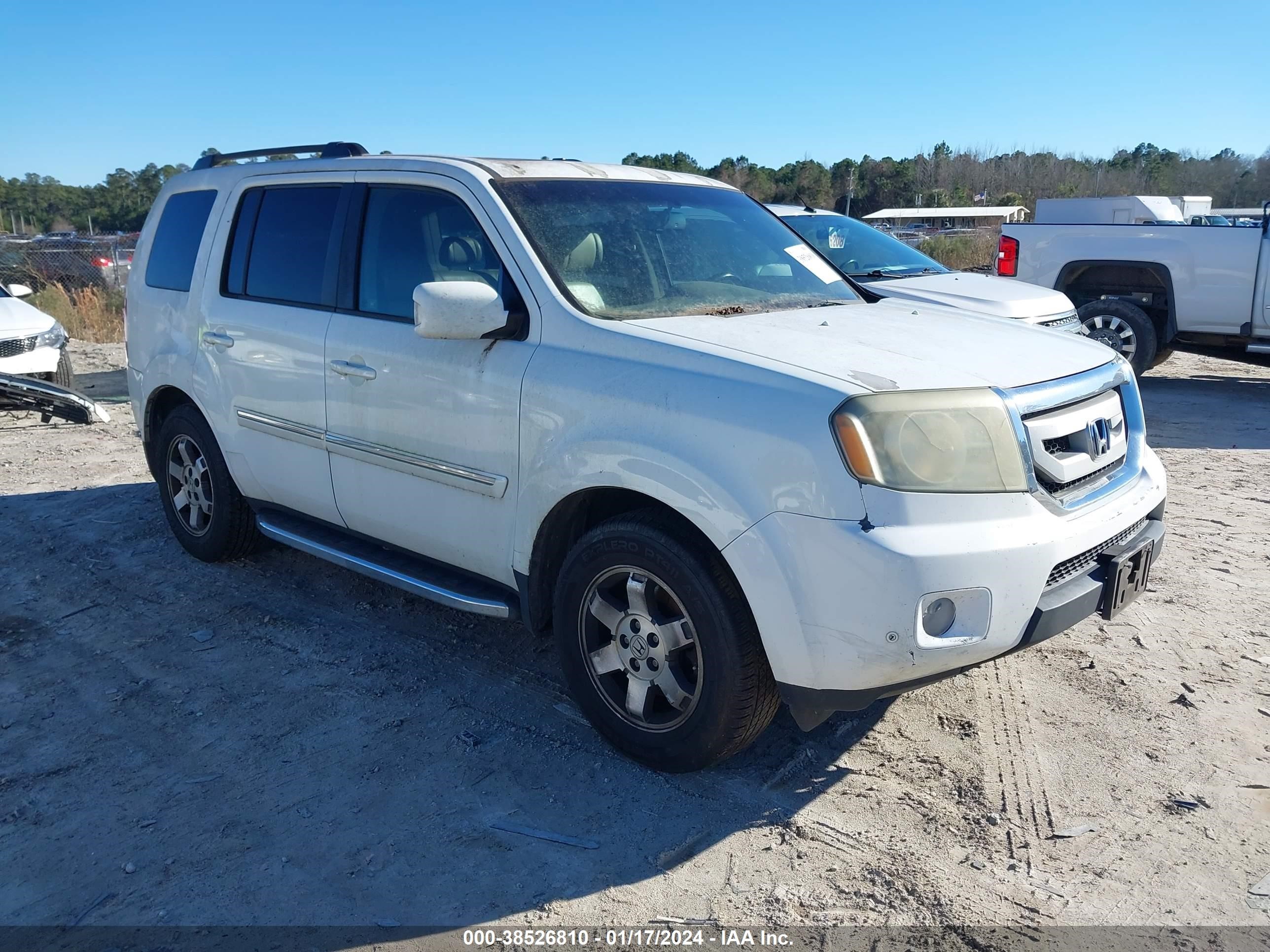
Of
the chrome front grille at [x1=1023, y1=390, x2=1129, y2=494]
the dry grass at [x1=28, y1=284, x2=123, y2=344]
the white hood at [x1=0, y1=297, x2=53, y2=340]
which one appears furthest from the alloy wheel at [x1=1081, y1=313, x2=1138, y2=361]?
the dry grass at [x1=28, y1=284, x2=123, y2=344]

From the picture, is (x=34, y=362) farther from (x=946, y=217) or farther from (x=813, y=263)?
(x=946, y=217)

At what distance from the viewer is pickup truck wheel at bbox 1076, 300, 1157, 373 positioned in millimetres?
10445

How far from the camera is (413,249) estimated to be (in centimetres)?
411

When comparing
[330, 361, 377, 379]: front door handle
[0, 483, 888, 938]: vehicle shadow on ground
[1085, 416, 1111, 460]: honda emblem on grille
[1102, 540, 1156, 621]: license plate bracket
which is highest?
[330, 361, 377, 379]: front door handle

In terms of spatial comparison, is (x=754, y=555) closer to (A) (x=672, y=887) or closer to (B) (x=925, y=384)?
(B) (x=925, y=384)

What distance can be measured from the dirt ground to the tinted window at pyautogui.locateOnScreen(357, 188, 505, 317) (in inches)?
60.1

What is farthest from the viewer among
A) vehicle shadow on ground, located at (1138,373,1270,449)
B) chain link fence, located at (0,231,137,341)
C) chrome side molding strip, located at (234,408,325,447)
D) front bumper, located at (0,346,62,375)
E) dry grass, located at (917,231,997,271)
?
dry grass, located at (917,231,997,271)

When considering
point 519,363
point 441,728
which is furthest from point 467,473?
point 441,728

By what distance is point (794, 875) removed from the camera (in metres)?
2.91

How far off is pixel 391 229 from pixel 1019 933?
3.35 meters

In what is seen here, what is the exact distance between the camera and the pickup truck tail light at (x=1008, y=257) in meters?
11.1

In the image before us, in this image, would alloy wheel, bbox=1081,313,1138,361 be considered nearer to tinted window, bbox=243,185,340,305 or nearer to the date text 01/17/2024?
tinted window, bbox=243,185,340,305

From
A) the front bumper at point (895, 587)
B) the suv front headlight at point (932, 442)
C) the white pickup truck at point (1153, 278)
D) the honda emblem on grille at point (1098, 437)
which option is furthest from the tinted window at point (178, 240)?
the white pickup truck at point (1153, 278)

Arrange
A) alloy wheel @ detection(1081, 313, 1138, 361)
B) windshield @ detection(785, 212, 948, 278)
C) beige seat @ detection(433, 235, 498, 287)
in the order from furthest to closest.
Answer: alloy wheel @ detection(1081, 313, 1138, 361)
windshield @ detection(785, 212, 948, 278)
beige seat @ detection(433, 235, 498, 287)
